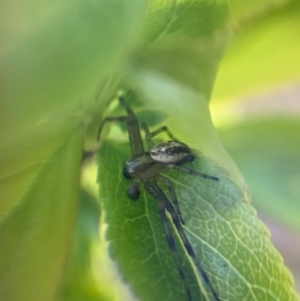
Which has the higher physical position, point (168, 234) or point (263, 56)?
point (263, 56)

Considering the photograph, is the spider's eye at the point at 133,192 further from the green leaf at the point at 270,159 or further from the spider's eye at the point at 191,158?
the green leaf at the point at 270,159

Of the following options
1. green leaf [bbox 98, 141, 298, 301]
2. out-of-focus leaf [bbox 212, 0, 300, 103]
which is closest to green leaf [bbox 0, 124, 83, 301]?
green leaf [bbox 98, 141, 298, 301]

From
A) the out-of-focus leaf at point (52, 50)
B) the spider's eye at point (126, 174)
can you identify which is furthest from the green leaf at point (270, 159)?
the out-of-focus leaf at point (52, 50)

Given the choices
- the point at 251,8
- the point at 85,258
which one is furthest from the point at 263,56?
the point at 85,258

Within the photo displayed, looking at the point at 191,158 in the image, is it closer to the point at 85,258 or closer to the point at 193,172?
the point at 193,172

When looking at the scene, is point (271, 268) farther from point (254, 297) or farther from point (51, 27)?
point (51, 27)

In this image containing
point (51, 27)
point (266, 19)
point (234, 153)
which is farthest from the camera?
point (234, 153)

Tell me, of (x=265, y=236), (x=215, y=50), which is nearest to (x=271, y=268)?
(x=265, y=236)
